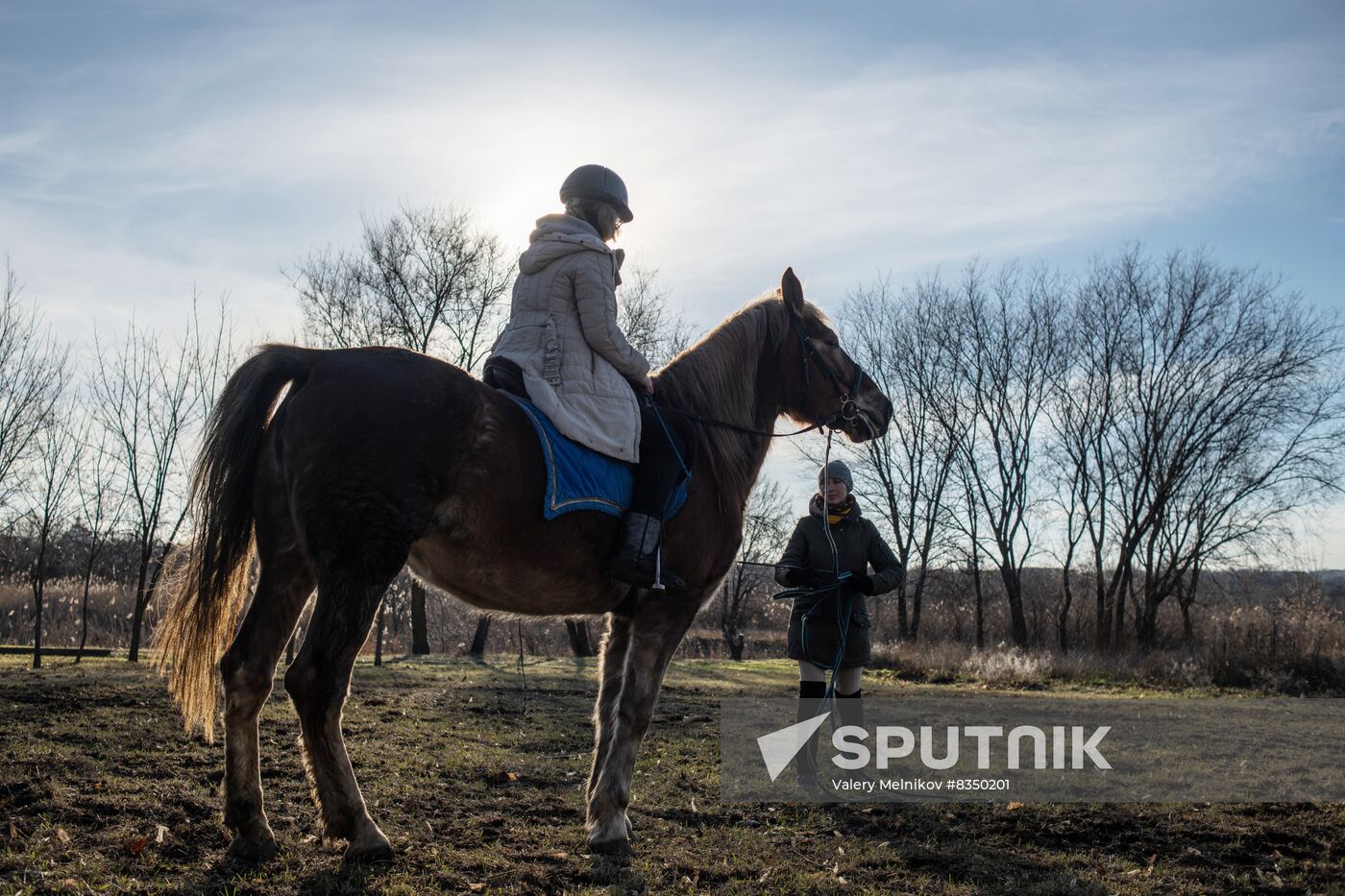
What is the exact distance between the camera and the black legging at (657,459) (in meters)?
4.74

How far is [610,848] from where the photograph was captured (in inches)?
182

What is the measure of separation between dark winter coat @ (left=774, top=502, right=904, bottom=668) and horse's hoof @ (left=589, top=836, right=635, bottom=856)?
8.82 feet

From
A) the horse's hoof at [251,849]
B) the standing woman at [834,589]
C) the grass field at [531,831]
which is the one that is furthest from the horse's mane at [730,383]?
the horse's hoof at [251,849]

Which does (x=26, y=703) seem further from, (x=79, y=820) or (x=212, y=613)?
(x=212, y=613)

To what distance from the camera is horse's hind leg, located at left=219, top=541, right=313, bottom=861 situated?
397 centimetres

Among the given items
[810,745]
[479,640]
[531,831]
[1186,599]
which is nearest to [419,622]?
[479,640]

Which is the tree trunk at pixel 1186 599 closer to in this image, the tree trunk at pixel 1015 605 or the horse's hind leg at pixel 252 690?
the tree trunk at pixel 1015 605

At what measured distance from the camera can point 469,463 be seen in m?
4.15

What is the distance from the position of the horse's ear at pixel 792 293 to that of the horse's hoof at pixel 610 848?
3349mm

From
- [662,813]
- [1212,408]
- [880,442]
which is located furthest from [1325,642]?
[662,813]

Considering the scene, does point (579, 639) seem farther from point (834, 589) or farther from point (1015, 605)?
point (834, 589)

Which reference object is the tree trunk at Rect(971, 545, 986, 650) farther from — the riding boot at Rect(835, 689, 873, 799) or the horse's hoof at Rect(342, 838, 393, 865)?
the horse's hoof at Rect(342, 838, 393, 865)

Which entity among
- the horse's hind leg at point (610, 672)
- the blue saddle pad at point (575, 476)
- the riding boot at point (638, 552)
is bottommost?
the horse's hind leg at point (610, 672)

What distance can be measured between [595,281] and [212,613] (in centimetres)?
236
